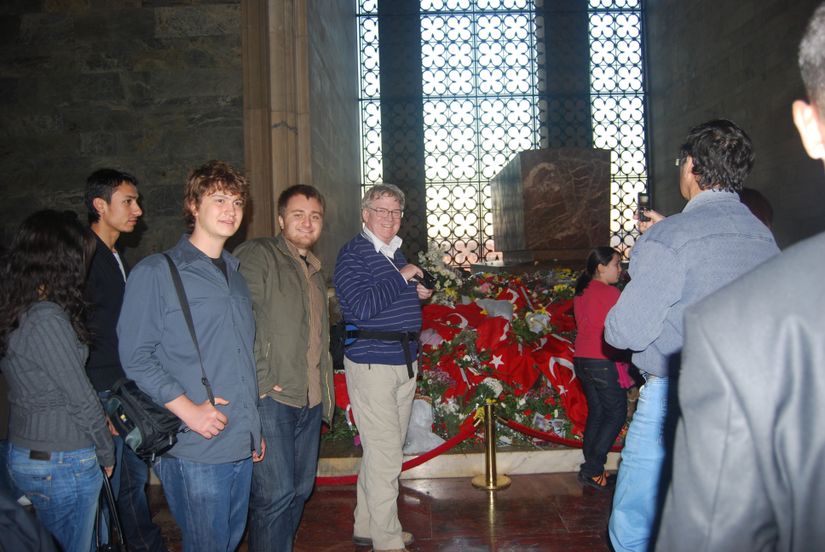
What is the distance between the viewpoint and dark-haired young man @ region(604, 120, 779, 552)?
215cm

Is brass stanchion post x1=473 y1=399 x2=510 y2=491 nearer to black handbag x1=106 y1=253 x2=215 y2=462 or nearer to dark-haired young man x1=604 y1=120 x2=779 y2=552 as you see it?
dark-haired young man x1=604 y1=120 x2=779 y2=552

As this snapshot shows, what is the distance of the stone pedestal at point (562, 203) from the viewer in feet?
24.1

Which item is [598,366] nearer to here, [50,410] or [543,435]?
[543,435]

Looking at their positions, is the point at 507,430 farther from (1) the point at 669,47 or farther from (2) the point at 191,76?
(1) the point at 669,47

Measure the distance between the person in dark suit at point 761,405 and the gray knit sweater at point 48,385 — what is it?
2.04 m

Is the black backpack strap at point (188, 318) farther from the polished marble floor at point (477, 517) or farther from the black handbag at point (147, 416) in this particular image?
the polished marble floor at point (477, 517)

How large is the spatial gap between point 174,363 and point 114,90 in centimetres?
409

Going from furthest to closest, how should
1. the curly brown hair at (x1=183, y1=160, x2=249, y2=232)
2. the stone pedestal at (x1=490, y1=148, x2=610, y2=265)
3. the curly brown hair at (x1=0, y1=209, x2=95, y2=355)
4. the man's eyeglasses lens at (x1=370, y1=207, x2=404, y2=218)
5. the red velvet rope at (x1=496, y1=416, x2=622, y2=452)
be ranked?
the stone pedestal at (x1=490, y1=148, x2=610, y2=265)
the red velvet rope at (x1=496, y1=416, x2=622, y2=452)
the man's eyeglasses lens at (x1=370, y1=207, x2=404, y2=218)
the curly brown hair at (x1=183, y1=160, x2=249, y2=232)
the curly brown hair at (x1=0, y1=209, x2=95, y2=355)

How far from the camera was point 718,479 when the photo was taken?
2.76 feet

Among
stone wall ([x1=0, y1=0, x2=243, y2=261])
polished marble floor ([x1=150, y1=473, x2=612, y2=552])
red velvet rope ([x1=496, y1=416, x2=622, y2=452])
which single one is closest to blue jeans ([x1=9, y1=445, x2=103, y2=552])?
polished marble floor ([x1=150, y1=473, x2=612, y2=552])

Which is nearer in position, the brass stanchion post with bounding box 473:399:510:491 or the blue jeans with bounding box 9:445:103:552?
the blue jeans with bounding box 9:445:103:552

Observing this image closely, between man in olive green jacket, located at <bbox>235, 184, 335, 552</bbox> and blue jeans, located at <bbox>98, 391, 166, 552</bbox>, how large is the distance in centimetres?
68

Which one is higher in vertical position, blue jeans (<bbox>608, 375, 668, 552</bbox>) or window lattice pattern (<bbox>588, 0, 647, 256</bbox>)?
window lattice pattern (<bbox>588, 0, 647, 256</bbox>)

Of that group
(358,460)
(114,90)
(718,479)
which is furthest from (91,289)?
(114,90)
